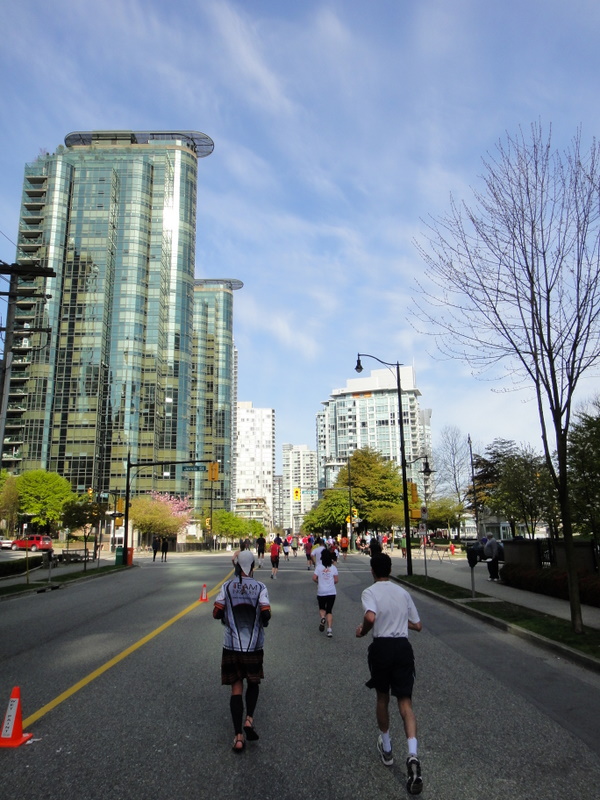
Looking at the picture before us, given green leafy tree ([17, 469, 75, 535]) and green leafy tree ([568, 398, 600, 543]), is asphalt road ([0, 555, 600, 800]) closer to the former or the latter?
green leafy tree ([568, 398, 600, 543])

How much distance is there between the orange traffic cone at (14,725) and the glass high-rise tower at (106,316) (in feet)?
311

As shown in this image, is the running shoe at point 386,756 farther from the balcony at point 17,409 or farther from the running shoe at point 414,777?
the balcony at point 17,409

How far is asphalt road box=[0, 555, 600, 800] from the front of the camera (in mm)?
4586

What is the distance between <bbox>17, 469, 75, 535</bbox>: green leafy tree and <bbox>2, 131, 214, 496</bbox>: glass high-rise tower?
13.1m

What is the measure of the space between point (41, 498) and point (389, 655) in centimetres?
8334

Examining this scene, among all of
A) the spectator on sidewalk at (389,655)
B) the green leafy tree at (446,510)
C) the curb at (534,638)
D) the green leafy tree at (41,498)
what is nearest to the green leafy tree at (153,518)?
the green leafy tree at (41,498)

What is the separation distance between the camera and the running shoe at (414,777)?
4.38m

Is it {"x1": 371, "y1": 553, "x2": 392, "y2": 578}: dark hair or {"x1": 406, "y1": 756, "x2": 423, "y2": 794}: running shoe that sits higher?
{"x1": 371, "y1": 553, "x2": 392, "y2": 578}: dark hair

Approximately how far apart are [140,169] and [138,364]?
35.8 metres

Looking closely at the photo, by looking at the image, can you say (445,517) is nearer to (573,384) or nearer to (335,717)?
(573,384)

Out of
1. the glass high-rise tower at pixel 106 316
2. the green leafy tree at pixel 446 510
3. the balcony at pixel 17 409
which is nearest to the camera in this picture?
the green leafy tree at pixel 446 510

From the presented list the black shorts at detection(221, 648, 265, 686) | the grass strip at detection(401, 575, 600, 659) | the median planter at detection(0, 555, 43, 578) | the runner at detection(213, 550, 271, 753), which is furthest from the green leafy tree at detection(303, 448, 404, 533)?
the black shorts at detection(221, 648, 265, 686)

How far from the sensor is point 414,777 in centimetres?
444

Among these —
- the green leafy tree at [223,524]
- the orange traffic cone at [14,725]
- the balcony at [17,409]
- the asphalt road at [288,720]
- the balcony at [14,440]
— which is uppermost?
the balcony at [17,409]
